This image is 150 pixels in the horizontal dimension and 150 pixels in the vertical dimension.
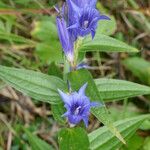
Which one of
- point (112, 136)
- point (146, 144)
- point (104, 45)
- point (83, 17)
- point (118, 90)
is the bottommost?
point (146, 144)

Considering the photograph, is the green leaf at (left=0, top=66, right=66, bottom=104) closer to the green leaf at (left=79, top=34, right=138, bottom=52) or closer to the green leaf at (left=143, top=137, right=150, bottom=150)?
the green leaf at (left=79, top=34, right=138, bottom=52)

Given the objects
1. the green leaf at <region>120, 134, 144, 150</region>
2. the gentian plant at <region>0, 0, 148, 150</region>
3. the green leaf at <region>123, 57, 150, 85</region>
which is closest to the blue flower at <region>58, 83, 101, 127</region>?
the gentian plant at <region>0, 0, 148, 150</region>

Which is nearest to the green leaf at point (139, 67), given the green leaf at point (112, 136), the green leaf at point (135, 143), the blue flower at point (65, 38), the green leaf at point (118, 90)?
the green leaf at point (135, 143)

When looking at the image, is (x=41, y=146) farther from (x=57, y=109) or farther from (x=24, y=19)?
(x=24, y=19)

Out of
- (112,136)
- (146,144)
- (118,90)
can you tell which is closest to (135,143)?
(146,144)

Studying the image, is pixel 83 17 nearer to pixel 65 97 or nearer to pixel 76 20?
pixel 76 20

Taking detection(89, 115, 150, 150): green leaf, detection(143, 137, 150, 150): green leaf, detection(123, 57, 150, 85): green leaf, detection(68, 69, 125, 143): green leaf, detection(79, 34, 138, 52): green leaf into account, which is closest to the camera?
detection(68, 69, 125, 143): green leaf

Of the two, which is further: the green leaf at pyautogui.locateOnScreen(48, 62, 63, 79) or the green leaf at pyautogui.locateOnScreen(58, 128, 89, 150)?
the green leaf at pyautogui.locateOnScreen(48, 62, 63, 79)
